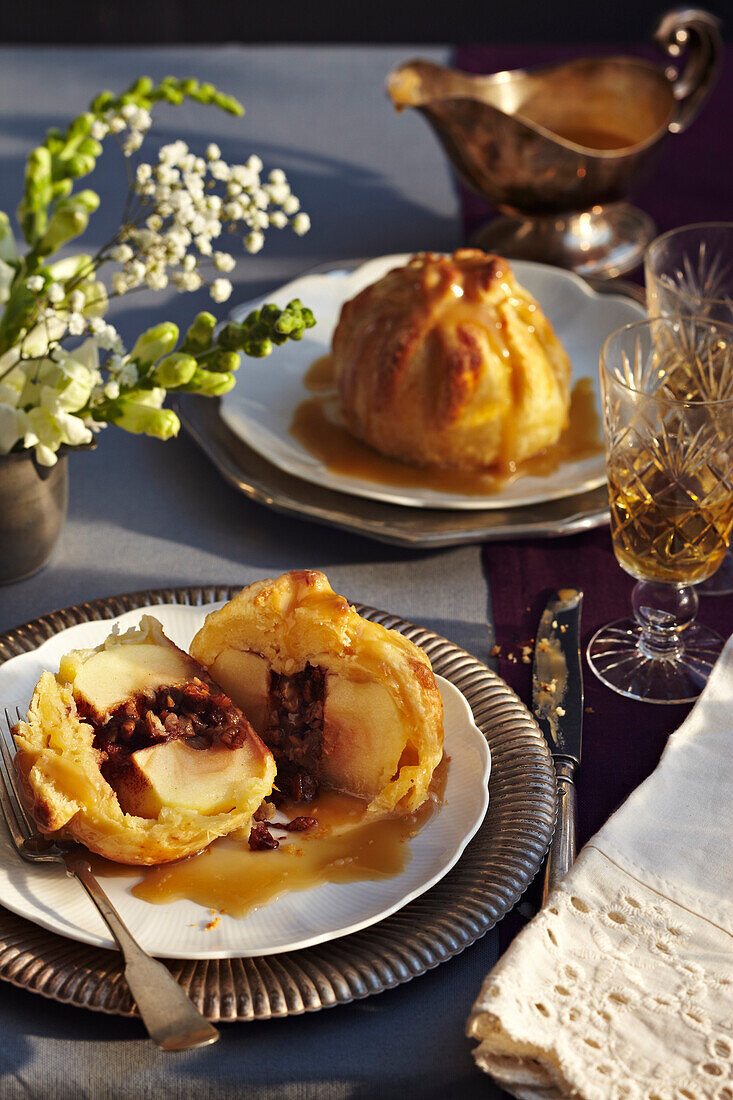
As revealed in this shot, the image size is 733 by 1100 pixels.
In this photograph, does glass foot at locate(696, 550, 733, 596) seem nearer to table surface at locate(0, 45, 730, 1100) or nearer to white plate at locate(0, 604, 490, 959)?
table surface at locate(0, 45, 730, 1100)

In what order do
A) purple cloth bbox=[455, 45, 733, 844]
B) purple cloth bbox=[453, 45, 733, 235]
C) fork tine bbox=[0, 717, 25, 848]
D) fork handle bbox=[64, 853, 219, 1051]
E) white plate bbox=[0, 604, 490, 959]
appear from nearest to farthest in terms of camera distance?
1. fork handle bbox=[64, 853, 219, 1051]
2. white plate bbox=[0, 604, 490, 959]
3. fork tine bbox=[0, 717, 25, 848]
4. purple cloth bbox=[455, 45, 733, 844]
5. purple cloth bbox=[453, 45, 733, 235]

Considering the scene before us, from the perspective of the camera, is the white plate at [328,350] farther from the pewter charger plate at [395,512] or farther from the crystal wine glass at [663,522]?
the crystal wine glass at [663,522]

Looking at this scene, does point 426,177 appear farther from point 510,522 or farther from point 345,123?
point 510,522

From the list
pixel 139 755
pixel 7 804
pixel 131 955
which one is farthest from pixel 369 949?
pixel 7 804

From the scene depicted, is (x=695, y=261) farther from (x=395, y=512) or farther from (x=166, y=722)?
(x=166, y=722)

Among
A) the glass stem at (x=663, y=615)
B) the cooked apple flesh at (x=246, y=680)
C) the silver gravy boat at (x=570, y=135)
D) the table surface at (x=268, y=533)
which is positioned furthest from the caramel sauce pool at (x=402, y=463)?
the cooked apple flesh at (x=246, y=680)

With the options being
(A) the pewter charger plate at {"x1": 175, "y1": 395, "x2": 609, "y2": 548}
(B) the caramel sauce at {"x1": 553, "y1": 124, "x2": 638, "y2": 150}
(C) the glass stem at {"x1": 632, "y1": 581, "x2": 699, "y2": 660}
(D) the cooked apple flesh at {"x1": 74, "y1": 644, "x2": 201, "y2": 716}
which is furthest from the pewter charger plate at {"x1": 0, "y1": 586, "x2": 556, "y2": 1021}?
(B) the caramel sauce at {"x1": 553, "y1": 124, "x2": 638, "y2": 150}
